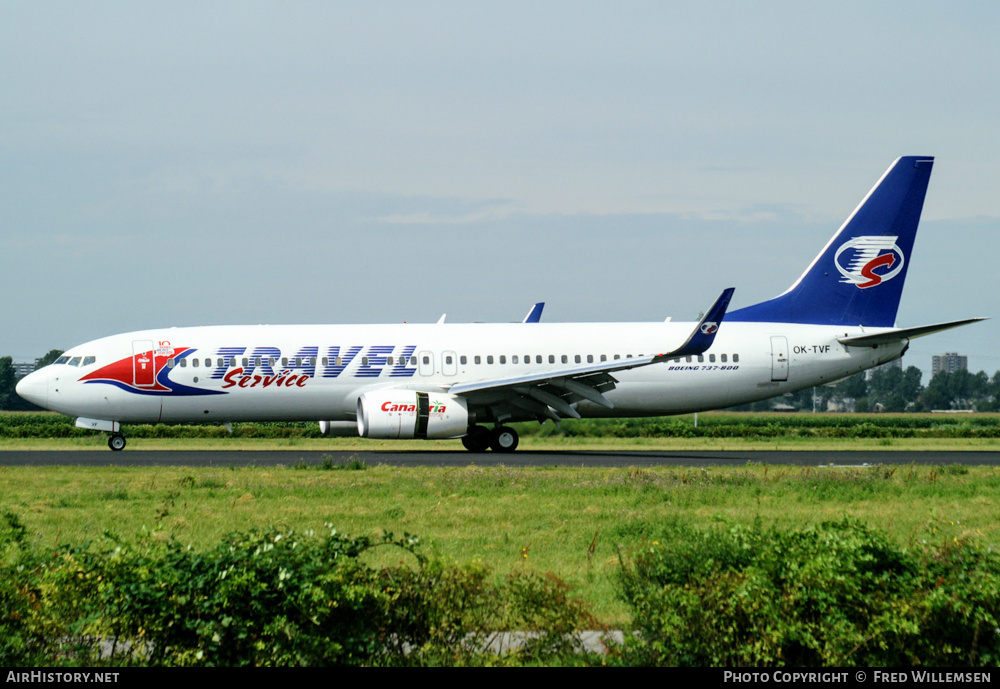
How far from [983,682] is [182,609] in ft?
17.0

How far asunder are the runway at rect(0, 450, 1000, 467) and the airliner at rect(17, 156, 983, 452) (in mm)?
1036

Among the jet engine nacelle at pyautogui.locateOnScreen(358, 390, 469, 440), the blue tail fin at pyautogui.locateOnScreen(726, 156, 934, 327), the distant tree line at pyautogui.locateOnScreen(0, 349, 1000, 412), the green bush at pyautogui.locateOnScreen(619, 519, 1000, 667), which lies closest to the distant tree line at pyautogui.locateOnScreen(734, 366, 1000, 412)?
the distant tree line at pyautogui.locateOnScreen(0, 349, 1000, 412)

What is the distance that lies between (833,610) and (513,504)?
9896 millimetres

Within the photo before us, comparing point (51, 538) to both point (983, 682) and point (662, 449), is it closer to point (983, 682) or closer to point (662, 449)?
point (983, 682)

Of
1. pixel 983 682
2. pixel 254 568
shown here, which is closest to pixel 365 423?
pixel 254 568

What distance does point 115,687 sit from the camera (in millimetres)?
5984

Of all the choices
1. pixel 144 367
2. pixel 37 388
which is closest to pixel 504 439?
pixel 144 367

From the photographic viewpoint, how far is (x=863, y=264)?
3253 cm

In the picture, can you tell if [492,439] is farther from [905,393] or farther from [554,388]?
[905,393]

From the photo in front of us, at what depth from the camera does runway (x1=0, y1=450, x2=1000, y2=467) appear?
24.9m

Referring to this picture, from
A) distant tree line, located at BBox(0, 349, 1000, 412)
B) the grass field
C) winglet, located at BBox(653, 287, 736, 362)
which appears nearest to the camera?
the grass field

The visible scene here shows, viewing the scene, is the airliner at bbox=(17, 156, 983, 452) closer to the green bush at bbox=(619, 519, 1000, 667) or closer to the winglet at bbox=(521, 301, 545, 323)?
the winglet at bbox=(521, 301, 545, 323)

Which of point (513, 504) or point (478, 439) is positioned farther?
point (478, 439)

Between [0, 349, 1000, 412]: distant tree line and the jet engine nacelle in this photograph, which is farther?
[0, 349, 1000, 412]: distant tree line
